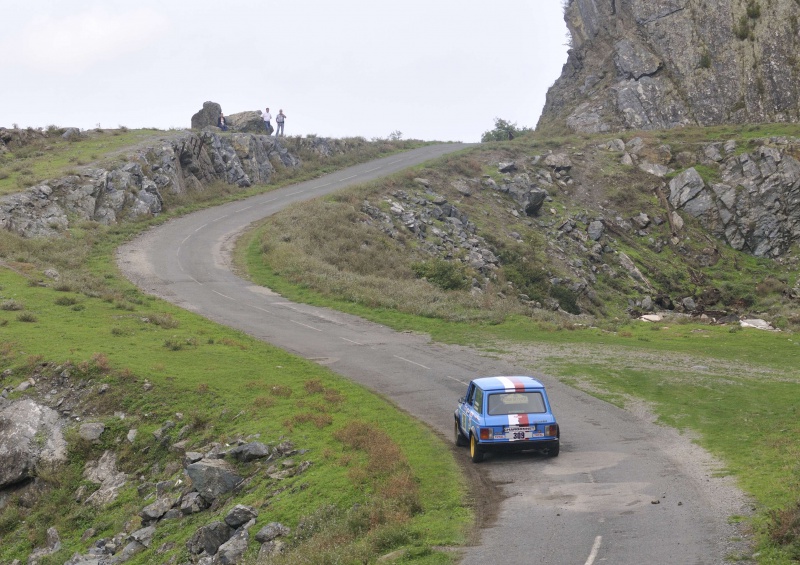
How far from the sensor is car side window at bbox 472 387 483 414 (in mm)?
19470

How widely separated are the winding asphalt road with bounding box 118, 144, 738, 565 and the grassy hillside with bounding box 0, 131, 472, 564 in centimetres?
132

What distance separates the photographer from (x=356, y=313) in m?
41.0

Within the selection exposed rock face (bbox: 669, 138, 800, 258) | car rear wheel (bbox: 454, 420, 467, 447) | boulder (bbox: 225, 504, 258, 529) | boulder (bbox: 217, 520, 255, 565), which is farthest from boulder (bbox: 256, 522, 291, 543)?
exposed rock face (bbox: 669, 138, 800, 258)

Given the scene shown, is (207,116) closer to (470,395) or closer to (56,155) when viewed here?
(56,155)

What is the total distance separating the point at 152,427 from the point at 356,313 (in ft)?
62.4

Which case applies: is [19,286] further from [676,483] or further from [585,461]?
[676,483]

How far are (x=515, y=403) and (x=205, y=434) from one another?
8.62 meters

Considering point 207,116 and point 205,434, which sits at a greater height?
point 207,116

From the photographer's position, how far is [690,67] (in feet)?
260

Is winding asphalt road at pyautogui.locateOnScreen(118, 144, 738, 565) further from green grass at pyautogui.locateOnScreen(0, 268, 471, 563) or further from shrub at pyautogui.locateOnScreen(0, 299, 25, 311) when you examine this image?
shrub at pyautogui.locateOnScreen(0, 299, 25, 311)

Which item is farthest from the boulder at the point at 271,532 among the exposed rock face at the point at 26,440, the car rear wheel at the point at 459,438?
the exposed rock face at the point at 26,440

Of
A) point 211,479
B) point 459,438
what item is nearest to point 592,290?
point 459,438

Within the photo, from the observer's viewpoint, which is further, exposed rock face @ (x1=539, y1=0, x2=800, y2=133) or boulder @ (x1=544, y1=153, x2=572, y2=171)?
exposed rock face @ (x1=539, y1=0, x2=800, y2=133)

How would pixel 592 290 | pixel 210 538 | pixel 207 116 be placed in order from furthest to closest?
pixel 207 116 < pixel 592 290 < pixel 210 538
